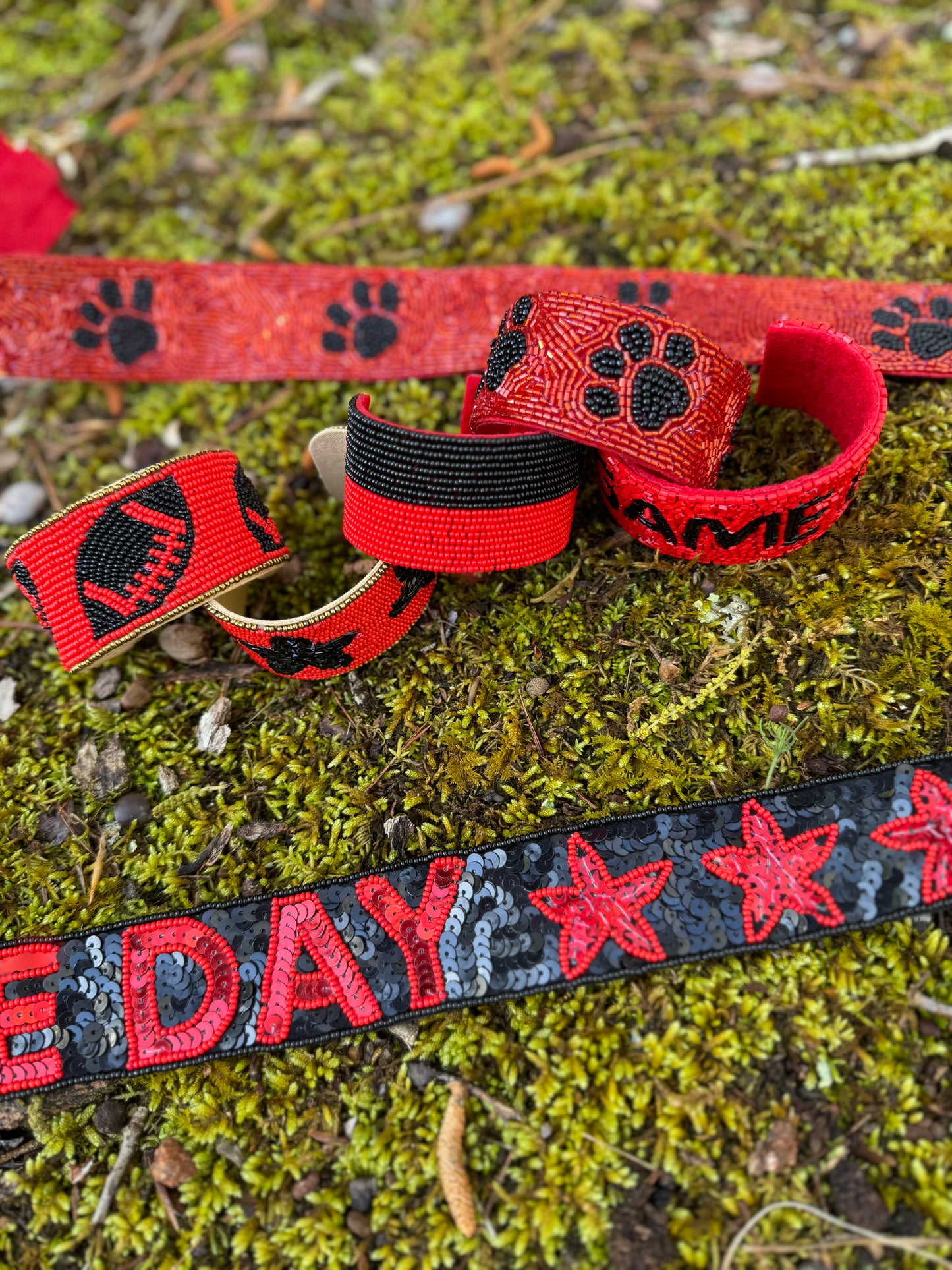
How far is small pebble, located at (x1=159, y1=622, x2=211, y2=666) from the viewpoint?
3.00 meters

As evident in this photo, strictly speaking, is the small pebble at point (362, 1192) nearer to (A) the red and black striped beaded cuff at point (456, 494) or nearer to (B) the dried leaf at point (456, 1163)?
(B) the dried leaf at point (456, 1163)

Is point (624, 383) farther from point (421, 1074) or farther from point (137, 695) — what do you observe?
point (421, 1074)

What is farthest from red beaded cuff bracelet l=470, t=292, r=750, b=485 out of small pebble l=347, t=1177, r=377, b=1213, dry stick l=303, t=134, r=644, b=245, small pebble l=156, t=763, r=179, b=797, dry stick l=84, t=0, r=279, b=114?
dry stick l=84, t=0, r=279, b=114

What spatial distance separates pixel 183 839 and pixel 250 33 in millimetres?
3906

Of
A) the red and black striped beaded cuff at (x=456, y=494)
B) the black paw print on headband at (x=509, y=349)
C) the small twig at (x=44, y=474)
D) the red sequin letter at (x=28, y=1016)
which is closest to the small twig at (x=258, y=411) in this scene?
the small twig at (x=44, y=474)

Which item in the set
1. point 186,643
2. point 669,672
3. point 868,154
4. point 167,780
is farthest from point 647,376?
point 167,780

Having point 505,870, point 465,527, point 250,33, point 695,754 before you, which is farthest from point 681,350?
point 250,33

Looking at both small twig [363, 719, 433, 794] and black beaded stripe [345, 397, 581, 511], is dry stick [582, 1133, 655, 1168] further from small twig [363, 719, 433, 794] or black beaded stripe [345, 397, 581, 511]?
black beaded stripe [345, 397, 581, 511]

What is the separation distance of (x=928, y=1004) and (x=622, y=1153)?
2.90 ft

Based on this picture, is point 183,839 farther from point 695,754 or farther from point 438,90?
point 438,90

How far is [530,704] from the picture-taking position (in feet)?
9.09

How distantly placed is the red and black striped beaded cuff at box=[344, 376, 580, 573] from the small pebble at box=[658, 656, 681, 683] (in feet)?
1.61

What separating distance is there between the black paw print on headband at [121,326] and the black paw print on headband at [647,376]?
2051 millimetres

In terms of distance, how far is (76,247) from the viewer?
13.2ft
